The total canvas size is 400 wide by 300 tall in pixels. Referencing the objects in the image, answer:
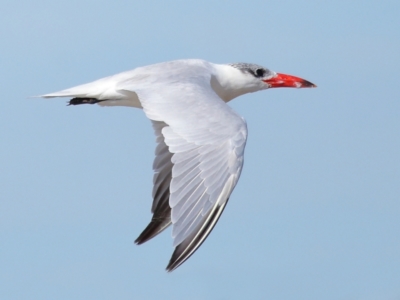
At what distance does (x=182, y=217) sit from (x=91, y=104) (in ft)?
12.0

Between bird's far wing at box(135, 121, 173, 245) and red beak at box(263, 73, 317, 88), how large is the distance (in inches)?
143

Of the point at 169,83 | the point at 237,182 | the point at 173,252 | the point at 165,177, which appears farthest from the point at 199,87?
the point at 173,252

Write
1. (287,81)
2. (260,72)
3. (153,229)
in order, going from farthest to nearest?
(287,81) < (260,72) < (153,229)

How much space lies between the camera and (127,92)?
13859 millimetres

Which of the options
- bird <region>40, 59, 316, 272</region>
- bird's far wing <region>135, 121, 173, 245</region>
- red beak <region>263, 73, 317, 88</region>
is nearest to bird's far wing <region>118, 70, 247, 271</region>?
bird <region>40, 59, 316, 272</region>

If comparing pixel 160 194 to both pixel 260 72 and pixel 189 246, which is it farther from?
pixel 260 72

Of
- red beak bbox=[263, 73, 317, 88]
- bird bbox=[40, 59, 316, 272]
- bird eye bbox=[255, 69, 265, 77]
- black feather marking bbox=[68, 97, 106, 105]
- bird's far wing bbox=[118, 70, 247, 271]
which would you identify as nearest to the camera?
bird's far wing bbox=[118, 70, 247, 271]

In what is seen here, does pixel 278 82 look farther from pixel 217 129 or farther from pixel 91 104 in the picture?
pixel 217 129

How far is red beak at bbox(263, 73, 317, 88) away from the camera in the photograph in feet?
53.2

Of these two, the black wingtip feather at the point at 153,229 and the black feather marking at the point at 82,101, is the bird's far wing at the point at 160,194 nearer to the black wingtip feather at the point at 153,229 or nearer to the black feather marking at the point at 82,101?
the black wingtip feather at the point at 153,229

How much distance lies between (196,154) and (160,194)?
1.54 metres

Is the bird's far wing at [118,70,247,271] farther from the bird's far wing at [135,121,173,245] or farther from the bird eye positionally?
the bird eye

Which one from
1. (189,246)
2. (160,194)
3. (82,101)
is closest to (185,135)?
(160,194)

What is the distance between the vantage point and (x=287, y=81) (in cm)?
1631
